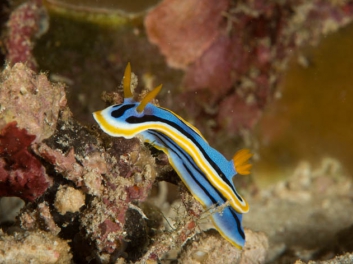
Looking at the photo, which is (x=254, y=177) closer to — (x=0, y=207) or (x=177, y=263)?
(x=177, y=263)

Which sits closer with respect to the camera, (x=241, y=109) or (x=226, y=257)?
(x=226, y=257)

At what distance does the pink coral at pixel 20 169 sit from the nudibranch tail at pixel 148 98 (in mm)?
735

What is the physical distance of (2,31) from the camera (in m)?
4.77

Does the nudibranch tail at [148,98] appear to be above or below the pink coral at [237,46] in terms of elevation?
below

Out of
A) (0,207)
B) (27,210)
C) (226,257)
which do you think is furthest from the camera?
(0,207)

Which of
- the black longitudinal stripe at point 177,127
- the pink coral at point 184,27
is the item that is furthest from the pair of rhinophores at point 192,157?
the pink coral at point 184,27

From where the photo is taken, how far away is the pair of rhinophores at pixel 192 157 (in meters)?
2.53

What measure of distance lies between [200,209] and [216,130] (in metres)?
3.08

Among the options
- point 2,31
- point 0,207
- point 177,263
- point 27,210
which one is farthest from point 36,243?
point 2,31

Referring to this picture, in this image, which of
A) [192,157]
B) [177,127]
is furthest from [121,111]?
[192,157]

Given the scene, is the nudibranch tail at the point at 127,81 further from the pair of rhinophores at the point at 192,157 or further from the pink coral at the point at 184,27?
the pink coral at the point at 184,27

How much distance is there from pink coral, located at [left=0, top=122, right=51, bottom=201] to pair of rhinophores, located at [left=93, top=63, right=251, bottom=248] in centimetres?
55

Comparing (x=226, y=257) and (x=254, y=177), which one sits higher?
(x=254, y=177)

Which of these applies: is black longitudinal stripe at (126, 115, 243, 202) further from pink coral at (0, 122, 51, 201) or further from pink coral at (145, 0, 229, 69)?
pink coral at (145, 0, 229, 69)
